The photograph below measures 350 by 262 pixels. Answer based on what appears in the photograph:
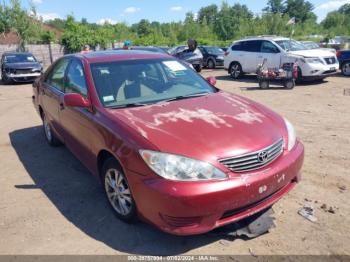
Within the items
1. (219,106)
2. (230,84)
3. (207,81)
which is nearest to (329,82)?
(230,84)

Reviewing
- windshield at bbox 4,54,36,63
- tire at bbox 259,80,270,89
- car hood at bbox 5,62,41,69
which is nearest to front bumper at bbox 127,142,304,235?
tire at bbox 259,80,270,89

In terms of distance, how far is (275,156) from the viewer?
3256 millimetres

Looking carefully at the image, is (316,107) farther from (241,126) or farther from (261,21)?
(261,21)

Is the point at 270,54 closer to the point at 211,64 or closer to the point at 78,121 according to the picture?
the point at 211,64

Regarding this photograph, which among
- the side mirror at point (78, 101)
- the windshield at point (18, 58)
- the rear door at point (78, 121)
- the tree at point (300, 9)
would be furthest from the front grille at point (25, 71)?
the tree at point (300, 9)

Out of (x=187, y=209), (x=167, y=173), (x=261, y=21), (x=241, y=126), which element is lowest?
(x=187, y=209)

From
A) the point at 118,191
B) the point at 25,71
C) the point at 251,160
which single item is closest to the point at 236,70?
the point at 25,71

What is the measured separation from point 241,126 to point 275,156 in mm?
415

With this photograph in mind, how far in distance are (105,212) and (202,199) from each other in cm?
151

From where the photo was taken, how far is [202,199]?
9.21 feet

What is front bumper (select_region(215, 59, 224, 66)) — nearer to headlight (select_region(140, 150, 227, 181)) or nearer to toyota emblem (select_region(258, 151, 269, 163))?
toyota emblem (select_region(258, 151, 269, 163))

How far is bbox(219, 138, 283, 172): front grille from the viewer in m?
2.96

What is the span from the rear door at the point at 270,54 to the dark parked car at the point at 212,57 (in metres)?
7.36

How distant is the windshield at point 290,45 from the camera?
1338 cm
